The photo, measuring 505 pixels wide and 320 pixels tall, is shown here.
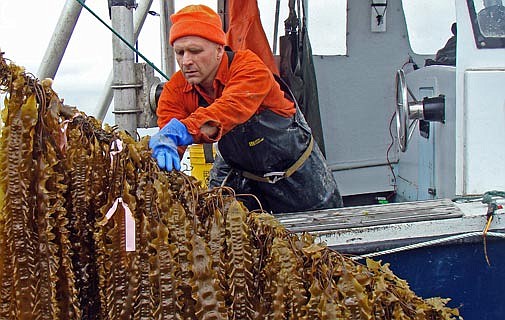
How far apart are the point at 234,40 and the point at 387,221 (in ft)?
7.86

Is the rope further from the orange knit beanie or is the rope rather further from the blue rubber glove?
the orange knit beanie

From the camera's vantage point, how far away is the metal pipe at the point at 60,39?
360 cm

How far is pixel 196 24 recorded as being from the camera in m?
3.04

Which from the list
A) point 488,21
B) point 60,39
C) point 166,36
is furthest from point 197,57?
point 166,36

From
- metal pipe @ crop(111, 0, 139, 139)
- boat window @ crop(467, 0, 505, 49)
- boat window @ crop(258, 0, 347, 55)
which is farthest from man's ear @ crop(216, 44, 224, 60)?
boat window @ crop(258, 0, 347, 55)

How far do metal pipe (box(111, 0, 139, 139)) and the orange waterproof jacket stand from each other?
20 centimetres

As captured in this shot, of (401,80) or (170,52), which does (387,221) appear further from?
(170,52)

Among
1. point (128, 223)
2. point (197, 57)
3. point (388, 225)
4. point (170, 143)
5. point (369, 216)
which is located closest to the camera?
point (128, 223)

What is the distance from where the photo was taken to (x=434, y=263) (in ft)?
9.75

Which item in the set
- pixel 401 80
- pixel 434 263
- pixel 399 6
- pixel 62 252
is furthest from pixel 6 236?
pixel 399 6

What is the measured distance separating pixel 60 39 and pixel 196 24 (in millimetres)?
1084

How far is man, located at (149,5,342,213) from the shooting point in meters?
2.80

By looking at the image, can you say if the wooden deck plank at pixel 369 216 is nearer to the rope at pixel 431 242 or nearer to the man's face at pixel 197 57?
the rope at pixel 431 242

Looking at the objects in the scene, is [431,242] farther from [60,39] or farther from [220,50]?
[60,39]
